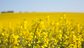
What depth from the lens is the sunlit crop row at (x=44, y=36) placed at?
820 centimetres

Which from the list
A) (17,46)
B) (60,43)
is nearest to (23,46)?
(17,46)

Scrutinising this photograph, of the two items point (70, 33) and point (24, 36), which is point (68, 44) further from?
point (24, 36)

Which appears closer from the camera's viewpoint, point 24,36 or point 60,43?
point 24,36

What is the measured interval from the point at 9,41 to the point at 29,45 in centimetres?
71

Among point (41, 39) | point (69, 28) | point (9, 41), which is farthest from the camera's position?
point (69, 28)

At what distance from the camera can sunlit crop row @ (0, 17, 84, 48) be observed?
820cm

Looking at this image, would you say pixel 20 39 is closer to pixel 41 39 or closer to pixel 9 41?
pixel 9 41

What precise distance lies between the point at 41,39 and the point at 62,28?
167 cm

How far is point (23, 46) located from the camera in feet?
28.0

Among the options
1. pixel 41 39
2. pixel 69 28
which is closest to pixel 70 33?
pixel 69 28

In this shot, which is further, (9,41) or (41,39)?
(9,41)

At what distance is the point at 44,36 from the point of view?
8.24m

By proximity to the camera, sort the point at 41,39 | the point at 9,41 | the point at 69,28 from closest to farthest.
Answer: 1. the point at 41,39
2. the point at 9,41
3. the point at 69,28

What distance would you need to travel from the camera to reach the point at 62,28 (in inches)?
382
